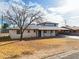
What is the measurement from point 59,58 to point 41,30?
29475 millimetres

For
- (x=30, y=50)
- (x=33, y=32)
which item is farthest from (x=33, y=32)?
(x=30, y=50)

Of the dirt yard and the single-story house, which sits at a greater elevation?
the single-story house

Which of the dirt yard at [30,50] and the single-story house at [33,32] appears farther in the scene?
the single-story house at [33,32]

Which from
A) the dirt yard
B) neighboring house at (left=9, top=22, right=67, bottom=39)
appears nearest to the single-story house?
neighboring house at (left=9, top=22, right=67, bottom=39)

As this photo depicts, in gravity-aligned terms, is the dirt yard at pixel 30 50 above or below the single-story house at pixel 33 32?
below

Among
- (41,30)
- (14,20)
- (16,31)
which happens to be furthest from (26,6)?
(41,30)

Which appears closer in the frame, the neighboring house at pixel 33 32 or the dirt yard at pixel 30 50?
the dirt yard at pixel 30 50

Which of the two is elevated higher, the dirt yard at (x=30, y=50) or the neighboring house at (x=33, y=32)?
the neighboring house at (x=33, y=32)

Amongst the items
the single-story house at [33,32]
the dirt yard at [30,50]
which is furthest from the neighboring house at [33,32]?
the dirt yard at [30,50]

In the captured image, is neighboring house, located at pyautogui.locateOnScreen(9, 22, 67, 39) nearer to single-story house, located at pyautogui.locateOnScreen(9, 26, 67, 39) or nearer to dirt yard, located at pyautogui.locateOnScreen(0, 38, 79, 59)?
single-story house, located at pyautogui.locateOnScreen(9, 26, 67, 39)

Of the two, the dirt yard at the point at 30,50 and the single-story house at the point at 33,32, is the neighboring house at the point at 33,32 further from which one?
the dirt yard at the point at 30,50

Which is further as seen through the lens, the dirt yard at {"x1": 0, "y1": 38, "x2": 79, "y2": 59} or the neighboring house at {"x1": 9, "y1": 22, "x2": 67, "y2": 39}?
the neighboring house at {"x1": 9, "y1": 22, "x2": 67, "y2": 39}

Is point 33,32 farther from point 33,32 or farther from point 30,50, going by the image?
point 30,50

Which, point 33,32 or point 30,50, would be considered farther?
point 33,32
